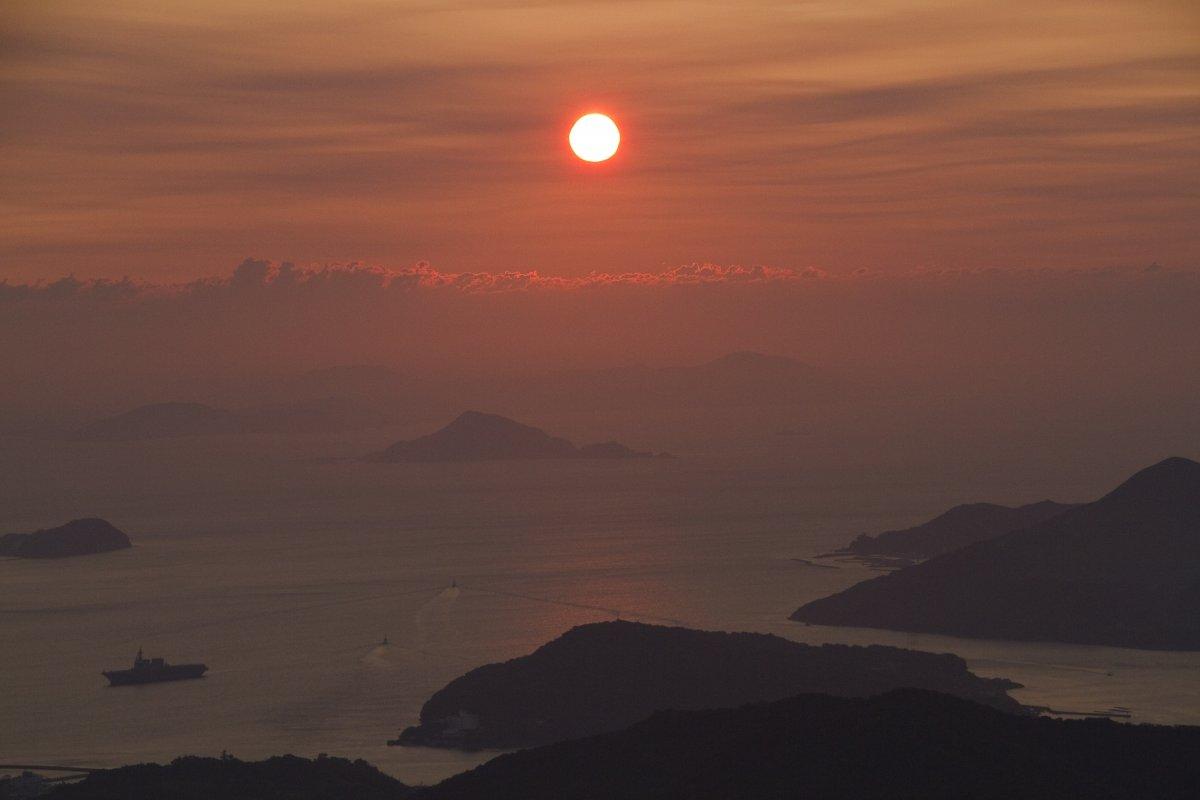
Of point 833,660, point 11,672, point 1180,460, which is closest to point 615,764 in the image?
point 833,660

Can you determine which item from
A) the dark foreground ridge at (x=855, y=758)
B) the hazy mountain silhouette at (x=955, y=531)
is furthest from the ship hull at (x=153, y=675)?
the hazy mountain silhouette at (x=955, y=531)

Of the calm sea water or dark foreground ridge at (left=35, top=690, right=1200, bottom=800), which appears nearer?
dark foreground ridge at (left=35, top=690, right=1200, bottom=800)

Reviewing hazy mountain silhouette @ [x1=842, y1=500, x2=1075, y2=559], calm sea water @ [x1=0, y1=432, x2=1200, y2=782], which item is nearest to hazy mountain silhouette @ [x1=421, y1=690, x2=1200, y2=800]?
calm sea water @ [x1=0, y1=432, x2=1200, y2=782]

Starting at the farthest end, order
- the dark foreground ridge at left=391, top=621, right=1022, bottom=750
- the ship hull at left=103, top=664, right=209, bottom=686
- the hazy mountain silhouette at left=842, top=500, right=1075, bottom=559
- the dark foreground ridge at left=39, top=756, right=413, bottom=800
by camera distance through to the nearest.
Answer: the hazy mountain silhouette at left=842, top=500, right=1075, bottom=559, the ship hull at left=103, top=664, right=209, bottom=686, the dark foreground ridge at left=391, top=621, right=1022, bottom=750, the dark foreground ridge at left=39, top=756, right=413, bottom=800

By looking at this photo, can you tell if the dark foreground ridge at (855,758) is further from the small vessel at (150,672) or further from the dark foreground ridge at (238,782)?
the small vessel at (150,672)

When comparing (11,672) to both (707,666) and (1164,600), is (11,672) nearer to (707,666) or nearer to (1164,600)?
(707,666)

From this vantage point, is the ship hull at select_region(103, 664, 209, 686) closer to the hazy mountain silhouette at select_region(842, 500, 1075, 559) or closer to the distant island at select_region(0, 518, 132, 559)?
the hazy mountain silhouette at select_region(842, 500, 1075, 559)

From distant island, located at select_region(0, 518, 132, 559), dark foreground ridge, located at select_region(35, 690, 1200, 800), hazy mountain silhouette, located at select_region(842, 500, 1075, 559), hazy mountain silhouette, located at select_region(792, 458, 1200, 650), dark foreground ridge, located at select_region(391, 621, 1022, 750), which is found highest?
distant island, located at select_region(0, 518, 132, 559)
